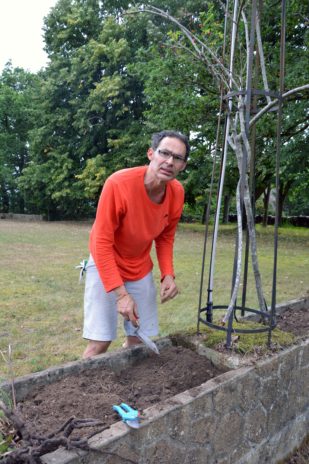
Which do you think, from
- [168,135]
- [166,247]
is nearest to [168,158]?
Answer: [168,135]

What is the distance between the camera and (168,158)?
240cm

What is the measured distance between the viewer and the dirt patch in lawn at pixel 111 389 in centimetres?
180

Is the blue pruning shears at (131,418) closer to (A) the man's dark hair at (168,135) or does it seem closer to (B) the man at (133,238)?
(B) the man at (133,238)

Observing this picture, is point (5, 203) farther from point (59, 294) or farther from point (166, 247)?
point (166, 247)

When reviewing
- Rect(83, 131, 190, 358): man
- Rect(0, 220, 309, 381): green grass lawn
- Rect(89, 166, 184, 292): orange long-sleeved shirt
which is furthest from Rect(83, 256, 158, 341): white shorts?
Rect(0, 220, 309, 381): green grass lawn

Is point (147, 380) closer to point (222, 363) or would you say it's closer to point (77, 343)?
point (222, 363)

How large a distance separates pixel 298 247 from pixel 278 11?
703cm

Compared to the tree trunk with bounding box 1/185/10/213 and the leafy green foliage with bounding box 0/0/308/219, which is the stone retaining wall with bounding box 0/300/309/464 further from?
the tree trunk with bounding box 1/185/10/213

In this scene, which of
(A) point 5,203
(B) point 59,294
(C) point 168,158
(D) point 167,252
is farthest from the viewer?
(A) point 5,203

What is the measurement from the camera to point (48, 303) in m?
5.66

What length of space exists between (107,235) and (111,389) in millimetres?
848

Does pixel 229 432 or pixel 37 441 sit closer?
pixel 37 441

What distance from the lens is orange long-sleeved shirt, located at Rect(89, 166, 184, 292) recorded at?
2408 millimetres

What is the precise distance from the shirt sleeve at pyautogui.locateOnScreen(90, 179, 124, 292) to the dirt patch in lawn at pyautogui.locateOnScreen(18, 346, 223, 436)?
0.51 metres
